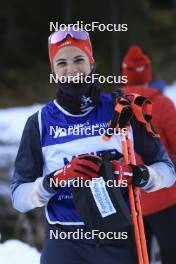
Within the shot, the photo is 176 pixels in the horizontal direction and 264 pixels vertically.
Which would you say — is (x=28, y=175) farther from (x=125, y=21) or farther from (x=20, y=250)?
(x=125, y=21)

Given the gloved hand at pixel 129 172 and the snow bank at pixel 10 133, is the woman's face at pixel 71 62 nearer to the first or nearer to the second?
the gloved hand at pixel 129 172

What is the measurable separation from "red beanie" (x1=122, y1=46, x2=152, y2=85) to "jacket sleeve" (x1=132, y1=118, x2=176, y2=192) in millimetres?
2126

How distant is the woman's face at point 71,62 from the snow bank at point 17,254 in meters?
2.48

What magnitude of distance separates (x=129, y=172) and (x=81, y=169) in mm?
230

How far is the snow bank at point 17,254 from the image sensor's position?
504 cm

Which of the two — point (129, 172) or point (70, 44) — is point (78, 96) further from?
point (129, 172)

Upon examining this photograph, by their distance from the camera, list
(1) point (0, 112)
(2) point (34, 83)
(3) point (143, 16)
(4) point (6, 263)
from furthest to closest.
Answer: (3) point (143, 16) < (2) point (34, 83) < (1) point (0, 112) < (4) point (6, 263)

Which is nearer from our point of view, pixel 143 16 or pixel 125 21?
pixel 125 21

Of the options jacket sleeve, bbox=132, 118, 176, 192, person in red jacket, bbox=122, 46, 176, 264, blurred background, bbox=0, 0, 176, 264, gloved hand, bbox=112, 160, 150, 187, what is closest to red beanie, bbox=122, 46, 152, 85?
person in red jacket, bbox=122, 46, 176, 264

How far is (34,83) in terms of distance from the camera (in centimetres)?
2230

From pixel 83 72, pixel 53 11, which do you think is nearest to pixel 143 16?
pixel 53 11

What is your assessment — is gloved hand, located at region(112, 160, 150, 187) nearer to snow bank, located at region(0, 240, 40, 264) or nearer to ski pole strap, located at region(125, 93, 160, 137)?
ski pole strap, located at region(125, 93, 160, 137)

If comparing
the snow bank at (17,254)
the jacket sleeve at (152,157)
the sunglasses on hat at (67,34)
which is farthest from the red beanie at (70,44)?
the snow bank at (17,254)

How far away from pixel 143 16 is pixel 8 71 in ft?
21.6
